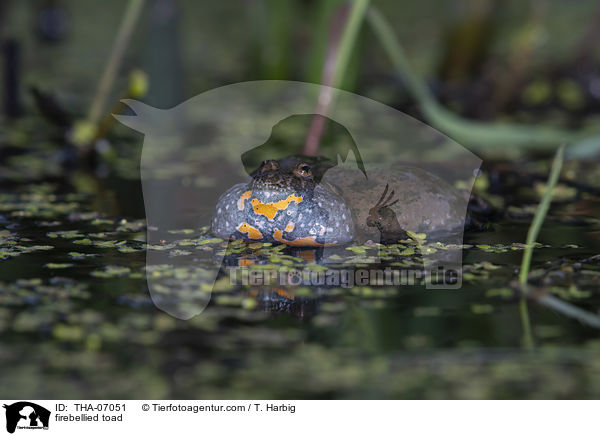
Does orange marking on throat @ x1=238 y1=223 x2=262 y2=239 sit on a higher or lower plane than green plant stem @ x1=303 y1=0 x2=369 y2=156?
lower

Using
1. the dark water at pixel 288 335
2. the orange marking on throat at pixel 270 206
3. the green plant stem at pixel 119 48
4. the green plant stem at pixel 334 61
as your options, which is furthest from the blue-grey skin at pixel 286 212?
the green plant stem at pixel 119 48

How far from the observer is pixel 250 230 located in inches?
115

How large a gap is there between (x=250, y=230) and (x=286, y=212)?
0.15 metres

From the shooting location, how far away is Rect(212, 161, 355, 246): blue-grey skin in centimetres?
288

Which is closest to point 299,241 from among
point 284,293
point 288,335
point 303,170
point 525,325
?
point 303,170

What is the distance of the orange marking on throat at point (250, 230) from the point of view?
291 cm

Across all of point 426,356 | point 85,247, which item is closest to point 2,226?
point 85,247

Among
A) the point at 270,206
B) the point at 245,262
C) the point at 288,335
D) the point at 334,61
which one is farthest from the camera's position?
the point at 334,61

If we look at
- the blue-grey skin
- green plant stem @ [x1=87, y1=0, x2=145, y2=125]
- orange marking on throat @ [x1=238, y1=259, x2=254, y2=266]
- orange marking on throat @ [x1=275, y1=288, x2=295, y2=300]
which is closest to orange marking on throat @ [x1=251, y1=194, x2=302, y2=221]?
the blue-grey skin

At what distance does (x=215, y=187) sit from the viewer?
370 centimetres
